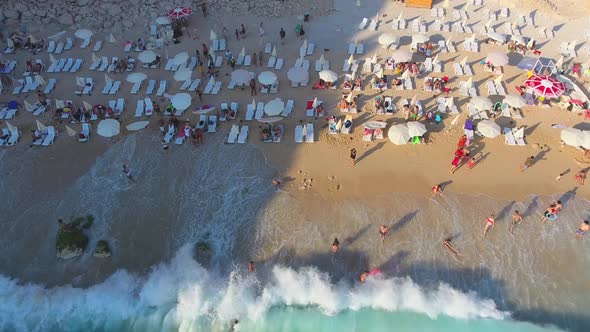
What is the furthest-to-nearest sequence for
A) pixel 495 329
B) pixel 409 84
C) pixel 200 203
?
pixel 409 84, pixel 200 203, pixel 495 329

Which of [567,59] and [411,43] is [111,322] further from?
[567,59]

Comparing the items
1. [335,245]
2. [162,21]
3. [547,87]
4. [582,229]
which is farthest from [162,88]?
[582,229]

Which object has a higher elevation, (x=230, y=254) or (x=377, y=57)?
(x=377, y=57)

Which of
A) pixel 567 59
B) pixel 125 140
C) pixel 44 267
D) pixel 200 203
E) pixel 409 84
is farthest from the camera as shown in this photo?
pixel 567 59

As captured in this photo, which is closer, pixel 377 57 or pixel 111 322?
pixel 111 322

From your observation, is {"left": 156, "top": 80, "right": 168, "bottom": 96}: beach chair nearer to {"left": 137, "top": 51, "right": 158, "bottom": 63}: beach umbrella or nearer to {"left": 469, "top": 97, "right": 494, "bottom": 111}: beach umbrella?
{"left": 137, "top": 51, "right": 158, "bottom": 63}: beach umbrella

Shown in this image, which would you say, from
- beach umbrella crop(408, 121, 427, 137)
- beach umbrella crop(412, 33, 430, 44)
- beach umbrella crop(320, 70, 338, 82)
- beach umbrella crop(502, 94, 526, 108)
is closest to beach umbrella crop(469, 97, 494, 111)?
beach umbrella crop(502, 94, 526, 108)

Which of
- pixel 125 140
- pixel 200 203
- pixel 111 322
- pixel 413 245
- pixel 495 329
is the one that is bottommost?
pixel 495 329

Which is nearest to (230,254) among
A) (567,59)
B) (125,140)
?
(125,140)
